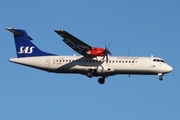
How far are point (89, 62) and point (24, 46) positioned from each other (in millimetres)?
7659

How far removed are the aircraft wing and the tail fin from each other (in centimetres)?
369

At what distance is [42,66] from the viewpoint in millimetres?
39344

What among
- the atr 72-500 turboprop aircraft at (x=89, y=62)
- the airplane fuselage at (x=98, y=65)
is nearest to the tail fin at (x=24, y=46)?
the atr 72-500 turboprop aircraft at (x=89, y=62)

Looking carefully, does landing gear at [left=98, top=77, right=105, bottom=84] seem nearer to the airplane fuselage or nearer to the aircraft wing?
the airplane fuselage

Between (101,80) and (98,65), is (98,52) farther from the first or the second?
(101,80)

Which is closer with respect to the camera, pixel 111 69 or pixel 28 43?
pixel 111 69

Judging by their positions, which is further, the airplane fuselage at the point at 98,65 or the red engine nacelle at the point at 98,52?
the red engine nacelle at the point at 98,52

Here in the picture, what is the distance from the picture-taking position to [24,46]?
135ft

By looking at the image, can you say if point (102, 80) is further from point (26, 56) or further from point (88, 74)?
point (26, 56)

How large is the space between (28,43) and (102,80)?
899cm

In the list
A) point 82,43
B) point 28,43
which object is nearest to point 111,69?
point 82,43

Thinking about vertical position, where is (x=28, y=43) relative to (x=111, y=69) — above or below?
above

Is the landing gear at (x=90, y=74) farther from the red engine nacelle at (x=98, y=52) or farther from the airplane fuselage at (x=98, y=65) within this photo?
the red engine nacelle at (x=98, y=52)

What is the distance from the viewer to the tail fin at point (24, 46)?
40594 millimetres
